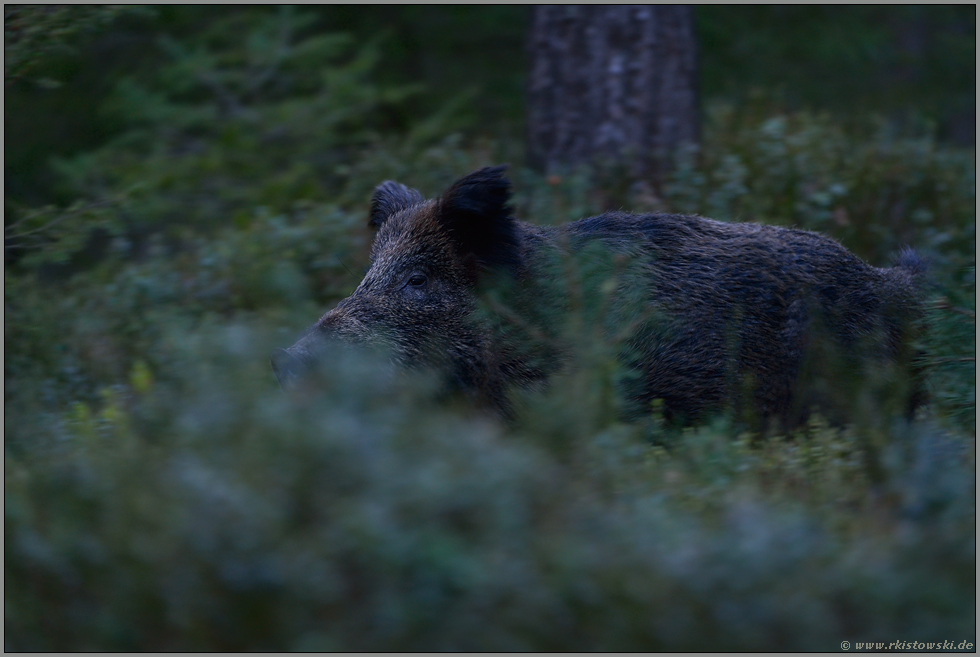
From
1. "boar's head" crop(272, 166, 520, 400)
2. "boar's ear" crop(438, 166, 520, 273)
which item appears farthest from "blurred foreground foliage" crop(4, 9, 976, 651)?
"boar's ear" crop(438, 166, 520, 273)

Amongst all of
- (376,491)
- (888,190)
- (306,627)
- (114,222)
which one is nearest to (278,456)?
Answer: (376,491)

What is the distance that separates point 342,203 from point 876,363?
4.74m

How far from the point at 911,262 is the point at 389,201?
9.96ft

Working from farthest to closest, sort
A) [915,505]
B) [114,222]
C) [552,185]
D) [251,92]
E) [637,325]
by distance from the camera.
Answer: [251,92]
[552,185]
[114,222]
[637,325]
[915,505]

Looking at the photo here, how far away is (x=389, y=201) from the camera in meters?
5.09

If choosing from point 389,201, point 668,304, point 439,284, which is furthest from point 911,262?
point 389,201

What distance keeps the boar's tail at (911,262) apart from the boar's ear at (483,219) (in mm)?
2267

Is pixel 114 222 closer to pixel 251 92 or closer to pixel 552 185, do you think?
pixel 552 185

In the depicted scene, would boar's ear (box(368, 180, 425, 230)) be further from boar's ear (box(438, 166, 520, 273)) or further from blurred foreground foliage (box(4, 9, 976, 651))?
blurred foreground foliage (box(4, 9, 976, 651))

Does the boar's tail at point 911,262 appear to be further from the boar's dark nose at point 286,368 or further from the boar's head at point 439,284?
the boar's dark nose at point 286,368

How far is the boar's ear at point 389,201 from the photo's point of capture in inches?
199

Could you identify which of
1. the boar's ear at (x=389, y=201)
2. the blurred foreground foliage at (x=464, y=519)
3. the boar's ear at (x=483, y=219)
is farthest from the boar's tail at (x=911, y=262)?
the boar's ear at (x=389, y=201)

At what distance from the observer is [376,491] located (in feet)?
6.82

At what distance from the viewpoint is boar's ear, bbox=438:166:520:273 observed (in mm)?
4387
